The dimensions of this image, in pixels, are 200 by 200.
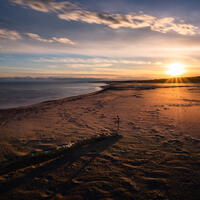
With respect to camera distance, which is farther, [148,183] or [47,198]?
[148,183]

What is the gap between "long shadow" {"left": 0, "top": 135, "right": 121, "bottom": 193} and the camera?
3.54 metres

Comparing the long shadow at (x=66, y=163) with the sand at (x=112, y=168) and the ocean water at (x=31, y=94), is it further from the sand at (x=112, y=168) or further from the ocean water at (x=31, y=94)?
the ocean water at (x=31, y=94)

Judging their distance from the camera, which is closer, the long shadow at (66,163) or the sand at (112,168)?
the sand at (112,168)

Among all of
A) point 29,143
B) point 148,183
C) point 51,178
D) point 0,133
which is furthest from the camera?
point 0,133

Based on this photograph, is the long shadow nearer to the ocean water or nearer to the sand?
the sand

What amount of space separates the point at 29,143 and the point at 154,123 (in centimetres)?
660

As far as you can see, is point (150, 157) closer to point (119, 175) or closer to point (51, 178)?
point (119, 175)

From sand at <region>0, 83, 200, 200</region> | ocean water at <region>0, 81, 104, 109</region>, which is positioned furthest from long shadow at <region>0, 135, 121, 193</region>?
ocean water at <region>0, 81, 104, 109</region>

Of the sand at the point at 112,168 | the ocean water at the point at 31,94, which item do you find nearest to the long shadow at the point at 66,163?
the sand at the point at 112,168

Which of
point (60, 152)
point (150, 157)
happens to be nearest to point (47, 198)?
point (60, 152)

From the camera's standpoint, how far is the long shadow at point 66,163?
3.54 metres

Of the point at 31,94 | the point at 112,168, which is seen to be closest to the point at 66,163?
the point at 112,168

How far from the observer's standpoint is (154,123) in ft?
26.3

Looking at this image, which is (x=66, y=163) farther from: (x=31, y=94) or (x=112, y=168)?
(x=31, y=94)
